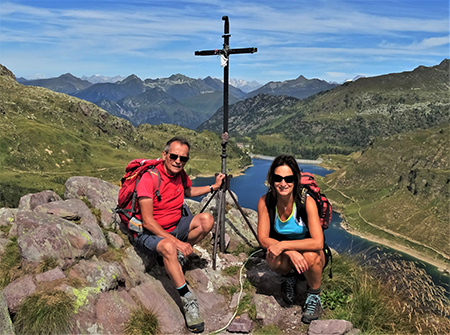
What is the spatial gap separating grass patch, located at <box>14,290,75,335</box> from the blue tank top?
173 inches

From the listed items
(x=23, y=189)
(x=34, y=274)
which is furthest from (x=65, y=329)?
(x=23, y=189)

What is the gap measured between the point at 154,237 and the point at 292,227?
3.19m

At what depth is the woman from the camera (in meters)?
6.25

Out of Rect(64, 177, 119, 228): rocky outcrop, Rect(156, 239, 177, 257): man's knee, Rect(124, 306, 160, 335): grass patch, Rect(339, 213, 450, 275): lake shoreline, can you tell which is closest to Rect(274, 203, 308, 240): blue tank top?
Rect(156, 239, 177, 257): man's knee

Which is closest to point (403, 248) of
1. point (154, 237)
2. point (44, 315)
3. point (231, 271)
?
point (231, 271)

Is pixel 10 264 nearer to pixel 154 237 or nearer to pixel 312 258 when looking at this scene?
pixel 154 237

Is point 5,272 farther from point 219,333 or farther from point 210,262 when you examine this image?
point 210,262

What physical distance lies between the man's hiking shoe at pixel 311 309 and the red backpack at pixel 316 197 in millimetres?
1600

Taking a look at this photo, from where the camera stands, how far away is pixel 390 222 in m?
153

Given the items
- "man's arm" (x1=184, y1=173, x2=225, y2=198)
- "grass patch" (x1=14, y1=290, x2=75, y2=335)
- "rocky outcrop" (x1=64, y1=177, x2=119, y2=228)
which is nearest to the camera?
"grass patch" (x1=14, y1=290, x2=75, y2=335)

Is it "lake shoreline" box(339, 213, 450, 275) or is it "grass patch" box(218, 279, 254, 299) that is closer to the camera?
"grass patch" box(218, 279, 254, 299)

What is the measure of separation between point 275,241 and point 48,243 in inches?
199

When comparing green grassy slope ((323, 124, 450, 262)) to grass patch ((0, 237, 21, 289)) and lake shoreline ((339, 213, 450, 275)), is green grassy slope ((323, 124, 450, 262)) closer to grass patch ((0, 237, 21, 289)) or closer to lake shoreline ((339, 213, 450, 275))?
lake shoreline ((339, 213, 450, 275))

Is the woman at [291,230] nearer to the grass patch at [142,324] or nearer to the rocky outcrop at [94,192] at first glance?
the grass patch at [142,324]
